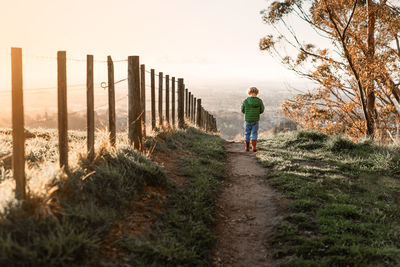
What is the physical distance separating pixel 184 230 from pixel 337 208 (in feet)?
7.68

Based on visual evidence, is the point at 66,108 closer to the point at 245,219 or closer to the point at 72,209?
the point at 72,209

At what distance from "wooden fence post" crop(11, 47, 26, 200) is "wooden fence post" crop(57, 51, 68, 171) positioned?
33.7 inches

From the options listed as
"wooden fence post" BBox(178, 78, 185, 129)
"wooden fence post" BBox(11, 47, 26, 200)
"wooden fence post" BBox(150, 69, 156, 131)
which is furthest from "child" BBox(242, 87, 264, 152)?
"wooden fence post" BBox(11, 47, 26, 200)

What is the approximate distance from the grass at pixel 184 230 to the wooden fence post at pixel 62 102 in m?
1.54

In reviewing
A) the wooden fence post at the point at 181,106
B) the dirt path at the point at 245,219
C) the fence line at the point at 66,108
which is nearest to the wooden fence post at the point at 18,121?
the fence line at the point at 66,108

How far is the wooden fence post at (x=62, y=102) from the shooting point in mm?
4508

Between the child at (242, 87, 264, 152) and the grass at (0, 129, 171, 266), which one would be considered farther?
the child at (242, 87, 264, 152)

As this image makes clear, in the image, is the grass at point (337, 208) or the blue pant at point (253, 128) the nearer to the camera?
the grass at point (337, 208)

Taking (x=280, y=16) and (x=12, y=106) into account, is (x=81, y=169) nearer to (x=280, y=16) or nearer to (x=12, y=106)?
(x=12, y=106)

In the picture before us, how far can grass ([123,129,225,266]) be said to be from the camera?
11.8 ft

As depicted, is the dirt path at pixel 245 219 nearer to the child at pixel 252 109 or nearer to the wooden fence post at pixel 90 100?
the wooden fence post at pixel 90 100

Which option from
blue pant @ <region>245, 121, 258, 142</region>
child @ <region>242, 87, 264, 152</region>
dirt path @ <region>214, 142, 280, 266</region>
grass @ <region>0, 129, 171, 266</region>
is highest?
child @ <region>242, 87, 264, 152</region>

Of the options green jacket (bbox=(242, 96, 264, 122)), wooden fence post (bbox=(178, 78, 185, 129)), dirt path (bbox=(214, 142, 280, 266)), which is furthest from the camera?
wooden fence post (bbox=(178, 78, 185, 129))

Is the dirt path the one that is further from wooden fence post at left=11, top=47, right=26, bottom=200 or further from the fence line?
wooden fence post at left=11, top=47, right=26, bottom=200
